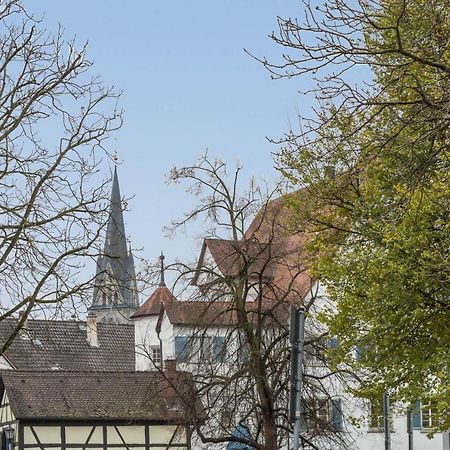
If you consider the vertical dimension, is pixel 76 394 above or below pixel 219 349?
above

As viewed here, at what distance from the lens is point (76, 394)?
49.4 meters

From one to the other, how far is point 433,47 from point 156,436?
1406 inches

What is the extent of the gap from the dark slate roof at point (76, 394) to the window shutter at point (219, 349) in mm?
12199

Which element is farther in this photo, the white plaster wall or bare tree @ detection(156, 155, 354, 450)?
the white plaster wall

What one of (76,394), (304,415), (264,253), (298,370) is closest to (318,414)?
(304,415)

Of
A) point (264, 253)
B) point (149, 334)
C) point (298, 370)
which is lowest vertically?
point (298, 370)

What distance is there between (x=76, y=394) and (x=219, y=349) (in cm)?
1741

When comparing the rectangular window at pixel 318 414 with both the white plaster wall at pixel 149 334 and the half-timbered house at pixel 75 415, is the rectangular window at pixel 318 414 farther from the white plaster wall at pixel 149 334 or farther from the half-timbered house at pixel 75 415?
the white plaster wall at pixel 149 334

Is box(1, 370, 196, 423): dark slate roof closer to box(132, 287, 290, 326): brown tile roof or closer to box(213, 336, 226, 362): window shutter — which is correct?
box(213, 336, 226, 362): window shutter

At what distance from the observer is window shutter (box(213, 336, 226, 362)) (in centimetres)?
3209

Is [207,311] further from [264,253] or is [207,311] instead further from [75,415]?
[75,415]

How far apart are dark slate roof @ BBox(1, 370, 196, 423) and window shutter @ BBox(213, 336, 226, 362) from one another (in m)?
12.2

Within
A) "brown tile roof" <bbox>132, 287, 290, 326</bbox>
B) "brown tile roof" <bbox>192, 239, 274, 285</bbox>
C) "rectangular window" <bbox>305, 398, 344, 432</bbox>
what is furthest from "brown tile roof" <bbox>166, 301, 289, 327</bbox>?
"rectangular window" <bbox>305, 398, 344, 432</bbox>

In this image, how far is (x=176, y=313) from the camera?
33531 millimetres
